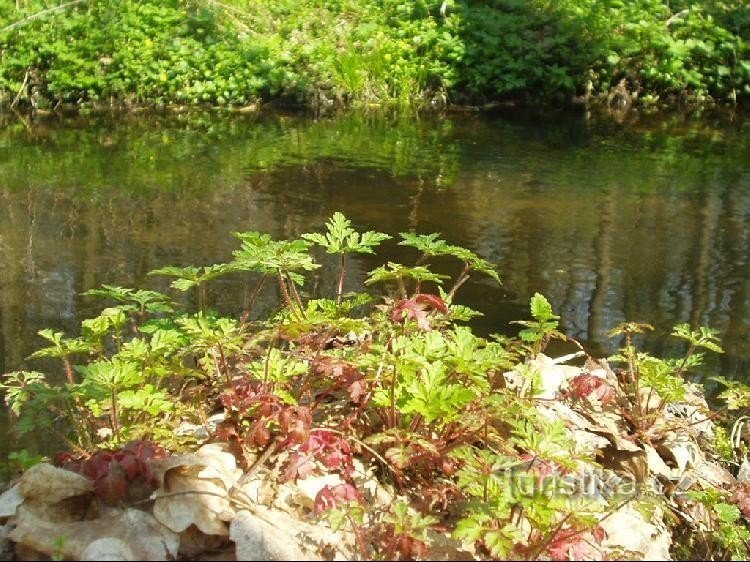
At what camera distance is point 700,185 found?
827 centimetres

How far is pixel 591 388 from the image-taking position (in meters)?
3.49

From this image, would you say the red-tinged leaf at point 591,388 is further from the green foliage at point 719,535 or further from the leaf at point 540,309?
the green foliage at point 719,535

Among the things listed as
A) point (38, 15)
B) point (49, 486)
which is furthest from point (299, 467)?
point (38, 15)

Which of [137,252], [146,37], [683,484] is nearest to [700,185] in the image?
[137,252]

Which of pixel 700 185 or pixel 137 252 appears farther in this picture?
pixel 700 185

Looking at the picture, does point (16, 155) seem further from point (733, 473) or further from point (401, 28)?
point (733, 473)

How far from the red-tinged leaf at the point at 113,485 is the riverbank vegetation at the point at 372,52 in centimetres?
981

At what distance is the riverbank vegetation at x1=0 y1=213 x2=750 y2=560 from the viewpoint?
2.56 metres

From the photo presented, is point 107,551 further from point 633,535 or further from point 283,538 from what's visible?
point 633,535

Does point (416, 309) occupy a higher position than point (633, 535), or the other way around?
point (416, 309)

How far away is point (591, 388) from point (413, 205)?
4128 millimetres

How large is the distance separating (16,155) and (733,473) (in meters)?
7.15

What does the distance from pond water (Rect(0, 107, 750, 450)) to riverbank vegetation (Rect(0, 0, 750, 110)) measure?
769mm

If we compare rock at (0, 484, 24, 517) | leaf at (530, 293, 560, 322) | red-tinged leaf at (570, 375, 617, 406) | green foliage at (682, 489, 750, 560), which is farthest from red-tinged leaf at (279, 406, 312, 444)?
green foliage at (682, 489, 750, 560)
